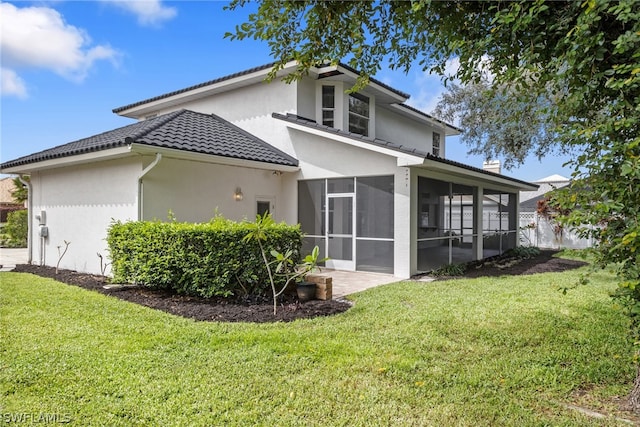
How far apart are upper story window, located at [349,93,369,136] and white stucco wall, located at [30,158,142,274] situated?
8.04 metres

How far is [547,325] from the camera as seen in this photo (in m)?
5.96

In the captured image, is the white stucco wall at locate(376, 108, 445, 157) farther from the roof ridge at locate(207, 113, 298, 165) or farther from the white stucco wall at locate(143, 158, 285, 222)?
the white stucco wall at locate(143, 158, 285, 222)

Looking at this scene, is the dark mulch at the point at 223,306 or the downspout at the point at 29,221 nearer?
the dark mulch at the point at 223,306

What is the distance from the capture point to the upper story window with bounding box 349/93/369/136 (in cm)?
1443

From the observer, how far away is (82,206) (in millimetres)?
10812

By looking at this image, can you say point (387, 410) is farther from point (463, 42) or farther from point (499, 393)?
point (463, 42)

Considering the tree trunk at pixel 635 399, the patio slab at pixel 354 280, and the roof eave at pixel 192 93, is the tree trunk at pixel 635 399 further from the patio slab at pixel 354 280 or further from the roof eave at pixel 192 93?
the roof eave at pixel 192 93

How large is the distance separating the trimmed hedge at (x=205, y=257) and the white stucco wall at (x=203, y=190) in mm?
1370

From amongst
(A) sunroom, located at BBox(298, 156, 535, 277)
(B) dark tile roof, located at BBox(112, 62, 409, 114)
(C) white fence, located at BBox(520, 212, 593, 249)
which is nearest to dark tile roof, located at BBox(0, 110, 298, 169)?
(B) dark tile roof, located at BBox(112, 62, 409, 114)

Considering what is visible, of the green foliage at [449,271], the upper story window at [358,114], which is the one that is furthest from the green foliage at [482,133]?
the green foliage at [449,271]

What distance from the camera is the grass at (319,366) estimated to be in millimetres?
3328

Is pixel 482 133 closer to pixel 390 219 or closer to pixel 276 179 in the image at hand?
pixel 390 219

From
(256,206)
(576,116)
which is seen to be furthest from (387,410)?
(256,206)

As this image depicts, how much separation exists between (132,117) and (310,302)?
15.7 m
